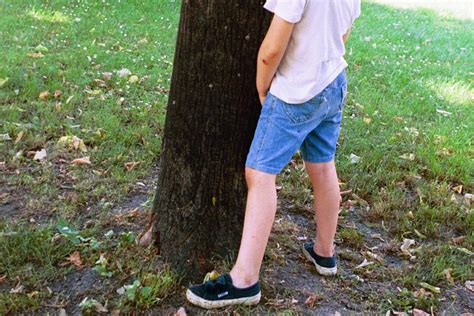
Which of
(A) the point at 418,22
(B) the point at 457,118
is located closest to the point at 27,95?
(B) the point at 457,118

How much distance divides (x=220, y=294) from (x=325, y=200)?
678mm

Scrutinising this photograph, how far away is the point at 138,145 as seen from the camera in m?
3.94

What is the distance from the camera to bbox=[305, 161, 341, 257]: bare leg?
8.29 feet

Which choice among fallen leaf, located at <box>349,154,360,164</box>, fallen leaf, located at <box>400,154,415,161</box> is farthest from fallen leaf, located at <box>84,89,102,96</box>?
fallen leaf, located at <box>400,154,415,161</box>

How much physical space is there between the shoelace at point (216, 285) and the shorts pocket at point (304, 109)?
0.76 m

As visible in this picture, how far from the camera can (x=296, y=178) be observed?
3.66 meters

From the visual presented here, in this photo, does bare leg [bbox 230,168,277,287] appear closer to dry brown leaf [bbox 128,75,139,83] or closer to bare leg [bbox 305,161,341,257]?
bare leg [bbox 305,161,341,257]

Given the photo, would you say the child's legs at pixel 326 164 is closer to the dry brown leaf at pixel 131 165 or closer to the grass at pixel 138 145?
the grass at pixel 138 145

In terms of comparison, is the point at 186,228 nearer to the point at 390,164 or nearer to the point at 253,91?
the point at 253,91

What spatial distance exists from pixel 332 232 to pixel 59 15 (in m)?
5.34

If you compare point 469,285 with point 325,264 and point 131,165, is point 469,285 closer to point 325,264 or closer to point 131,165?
point 325,264

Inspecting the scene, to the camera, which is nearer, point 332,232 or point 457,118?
point 332,232

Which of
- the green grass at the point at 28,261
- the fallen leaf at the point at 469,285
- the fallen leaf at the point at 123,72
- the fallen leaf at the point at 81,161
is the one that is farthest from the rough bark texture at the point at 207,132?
the fallen leaf at the point at 123,72

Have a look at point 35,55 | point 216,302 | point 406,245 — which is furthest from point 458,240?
point 35,55
